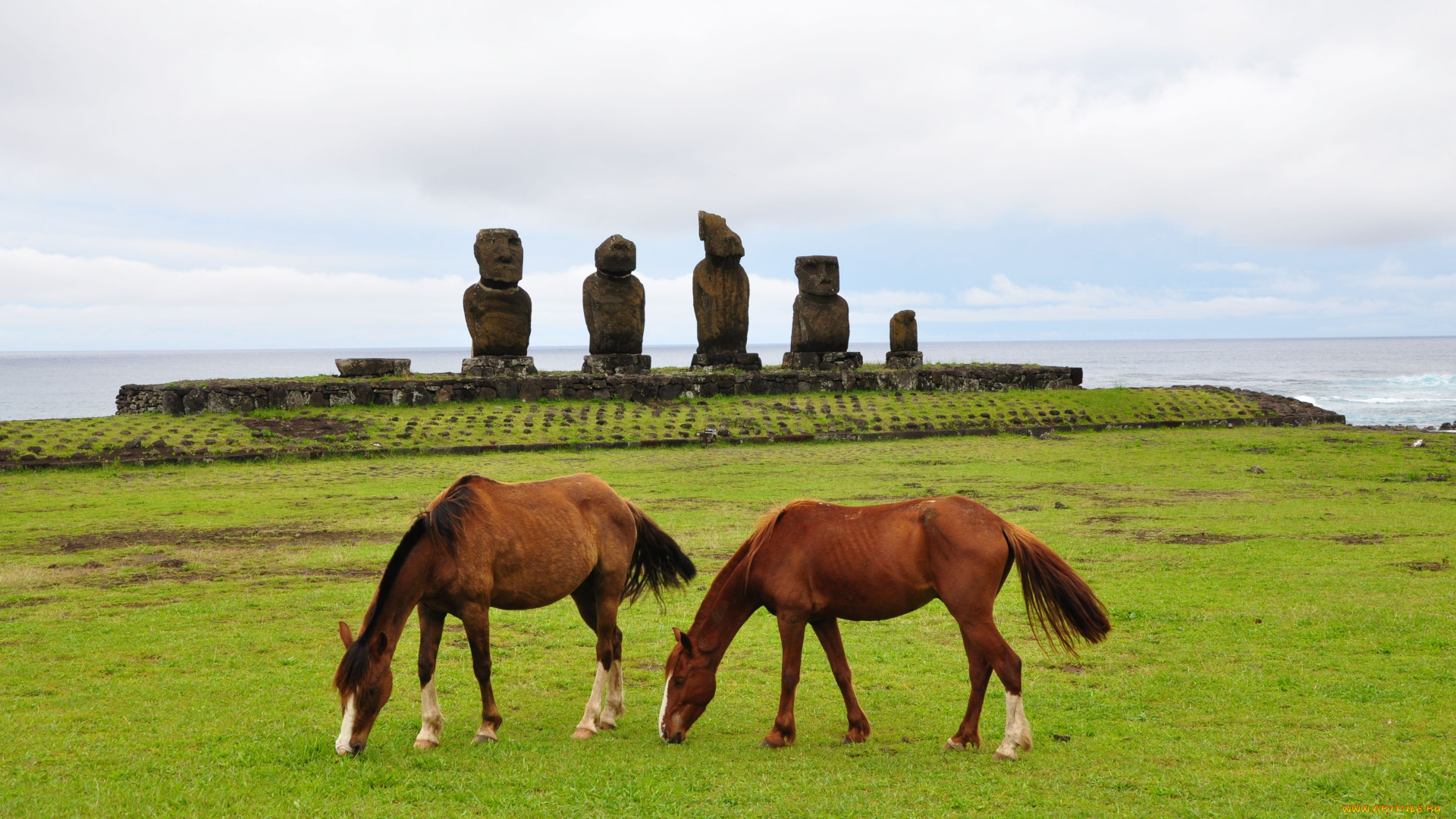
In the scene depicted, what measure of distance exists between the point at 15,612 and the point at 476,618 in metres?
6.27

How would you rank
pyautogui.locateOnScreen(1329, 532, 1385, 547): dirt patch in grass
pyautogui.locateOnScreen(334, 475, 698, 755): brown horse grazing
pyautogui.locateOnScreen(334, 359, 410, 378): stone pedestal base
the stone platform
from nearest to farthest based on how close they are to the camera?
pyautogui.locateOnScreen(334, 475, 698, 755): brown horse grazing, pyautogui.locateOnScreen(1329, 532, 1385, 547): dirt patch in grass, the stone platform, pyautogui.locateOnScreen(334, 359, 410, 378): stone pedestal base

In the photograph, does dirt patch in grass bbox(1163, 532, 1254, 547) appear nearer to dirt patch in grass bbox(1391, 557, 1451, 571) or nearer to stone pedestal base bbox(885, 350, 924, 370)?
dirt patch in grass bbox(1391, 557, 1451, 571)

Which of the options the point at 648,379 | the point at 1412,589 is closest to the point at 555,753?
the point at 1412,589

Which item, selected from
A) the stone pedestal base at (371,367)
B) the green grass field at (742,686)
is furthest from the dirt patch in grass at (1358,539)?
the stone pedestal base at (371,367)

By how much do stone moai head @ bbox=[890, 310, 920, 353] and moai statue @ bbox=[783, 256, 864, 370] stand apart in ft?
8.49

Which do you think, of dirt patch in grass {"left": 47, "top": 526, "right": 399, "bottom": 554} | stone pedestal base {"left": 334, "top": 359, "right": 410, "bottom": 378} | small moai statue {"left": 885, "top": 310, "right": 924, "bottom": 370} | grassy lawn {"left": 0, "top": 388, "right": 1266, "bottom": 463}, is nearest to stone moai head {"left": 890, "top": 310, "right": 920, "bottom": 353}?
small moai statue {"left": 885, "top": 310, "right": 924, "bottom": 370}

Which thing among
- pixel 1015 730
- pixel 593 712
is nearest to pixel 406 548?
pixel 593 712

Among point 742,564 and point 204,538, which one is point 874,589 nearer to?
point 742,564

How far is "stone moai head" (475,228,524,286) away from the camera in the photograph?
2975cm

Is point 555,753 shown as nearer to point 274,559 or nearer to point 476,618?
point 476,618

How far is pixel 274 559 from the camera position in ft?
41.5

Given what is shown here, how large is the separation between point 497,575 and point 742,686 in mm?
2176

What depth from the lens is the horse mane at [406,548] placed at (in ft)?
19.2

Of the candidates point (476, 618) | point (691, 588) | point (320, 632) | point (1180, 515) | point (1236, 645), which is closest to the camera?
point (476, 618)
